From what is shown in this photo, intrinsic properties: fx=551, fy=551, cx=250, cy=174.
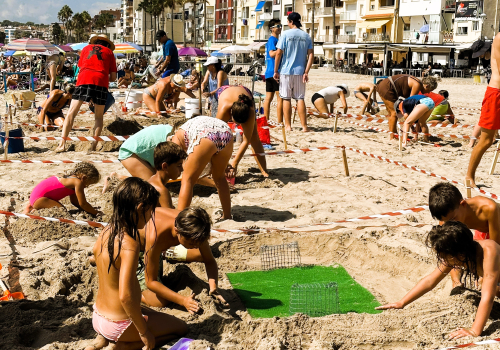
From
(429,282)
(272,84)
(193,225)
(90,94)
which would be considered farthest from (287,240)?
(272,84)

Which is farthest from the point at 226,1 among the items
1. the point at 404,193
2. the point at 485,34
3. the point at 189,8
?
the point at 404,193

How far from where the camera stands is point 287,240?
5.25 m

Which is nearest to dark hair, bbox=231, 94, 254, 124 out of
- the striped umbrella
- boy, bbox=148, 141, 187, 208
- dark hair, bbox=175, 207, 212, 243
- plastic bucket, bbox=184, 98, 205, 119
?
boy, bbox=148, 141, 187, 208

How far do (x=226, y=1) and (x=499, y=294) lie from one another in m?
88.8

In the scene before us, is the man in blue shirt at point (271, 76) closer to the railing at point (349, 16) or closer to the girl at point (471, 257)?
the girl at point (471, 257)

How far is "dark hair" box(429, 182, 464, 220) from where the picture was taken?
12.1 feet

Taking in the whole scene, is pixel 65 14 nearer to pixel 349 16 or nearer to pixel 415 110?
pixel 349 16

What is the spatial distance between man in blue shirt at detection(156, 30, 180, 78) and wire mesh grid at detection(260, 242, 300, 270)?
27.4 feet

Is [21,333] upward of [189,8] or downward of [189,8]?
downward

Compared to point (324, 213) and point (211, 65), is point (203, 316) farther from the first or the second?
point (211, 65)

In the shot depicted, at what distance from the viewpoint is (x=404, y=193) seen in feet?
21.7

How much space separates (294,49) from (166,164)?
6466mm

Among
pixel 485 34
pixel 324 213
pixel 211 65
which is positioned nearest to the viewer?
pixel 324 213

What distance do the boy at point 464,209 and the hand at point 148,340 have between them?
2.04 metres
